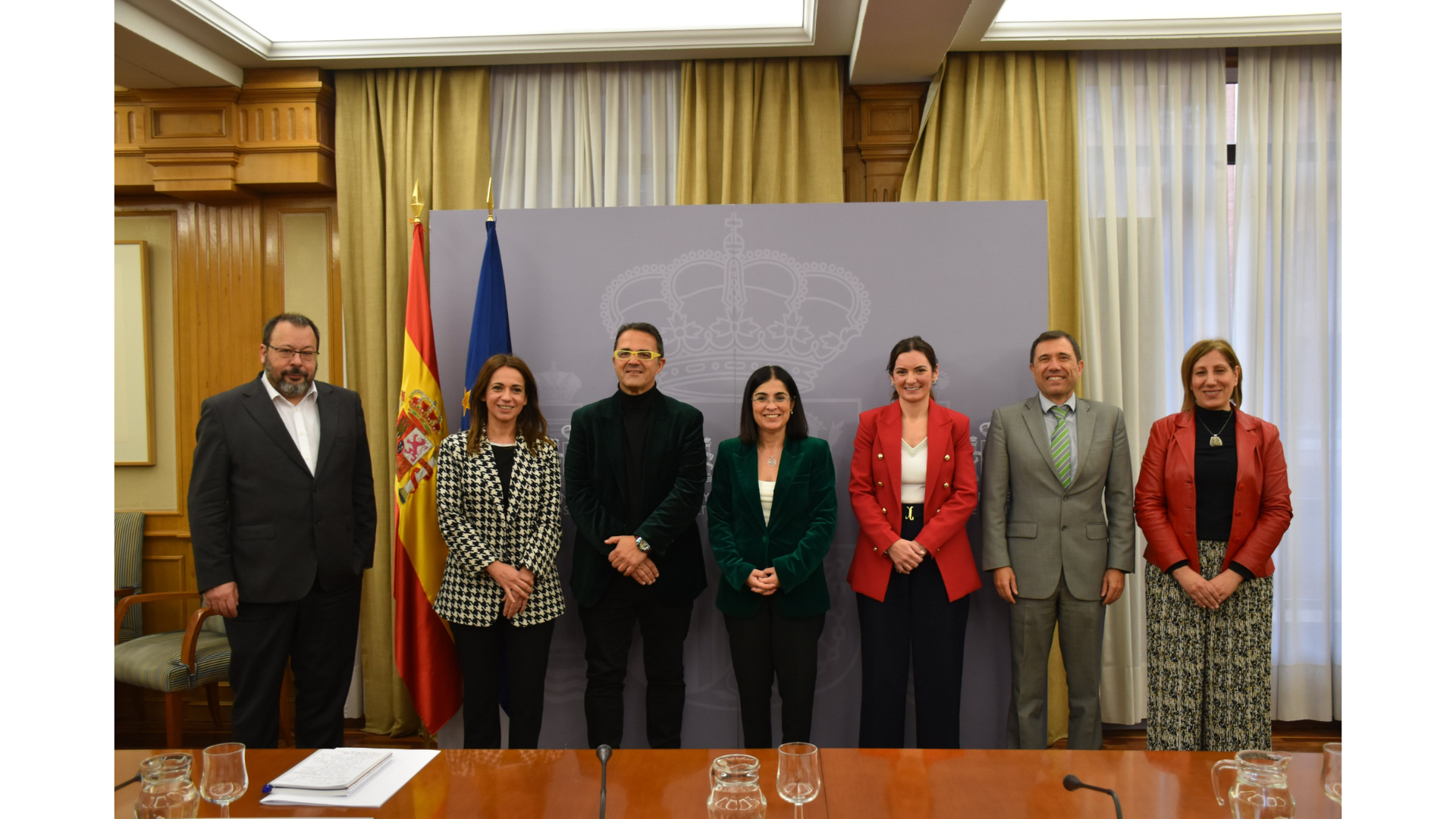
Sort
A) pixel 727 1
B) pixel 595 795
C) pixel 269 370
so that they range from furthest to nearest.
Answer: pixel 727 1 → pixel 269 370 → pixel 595 795

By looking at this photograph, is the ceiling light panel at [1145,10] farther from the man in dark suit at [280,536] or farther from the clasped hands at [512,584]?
the man in dark suit at [280,536]

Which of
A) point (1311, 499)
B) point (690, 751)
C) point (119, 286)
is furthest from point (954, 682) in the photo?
point (119, 286)

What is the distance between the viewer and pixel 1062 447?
2980 mm

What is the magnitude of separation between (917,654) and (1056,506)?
0.75 metres

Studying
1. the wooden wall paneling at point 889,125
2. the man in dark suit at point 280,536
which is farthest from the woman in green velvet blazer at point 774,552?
the wooden wall paneling at point 889,125

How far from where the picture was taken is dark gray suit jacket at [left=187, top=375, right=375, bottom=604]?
8.98 ft

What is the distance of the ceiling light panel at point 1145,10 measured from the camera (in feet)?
12.3

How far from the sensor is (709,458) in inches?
130

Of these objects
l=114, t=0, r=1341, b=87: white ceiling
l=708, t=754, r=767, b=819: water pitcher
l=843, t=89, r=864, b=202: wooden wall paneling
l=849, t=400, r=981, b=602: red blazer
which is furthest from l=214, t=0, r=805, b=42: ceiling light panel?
l=708, t=754, r=767, b=819: water pitcher

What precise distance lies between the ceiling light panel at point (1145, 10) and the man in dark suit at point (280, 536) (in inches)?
134

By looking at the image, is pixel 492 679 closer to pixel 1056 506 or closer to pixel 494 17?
pixel 1056 506
